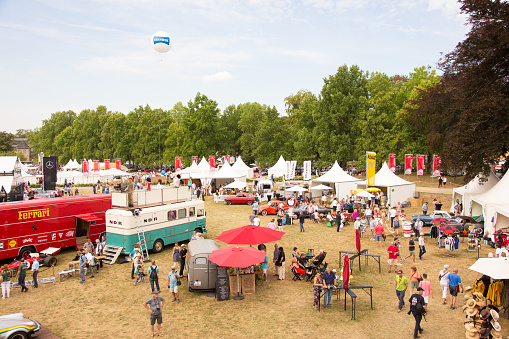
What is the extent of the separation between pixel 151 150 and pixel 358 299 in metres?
63.4

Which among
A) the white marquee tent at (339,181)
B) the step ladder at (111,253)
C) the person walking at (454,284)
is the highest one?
the white marquee tent at (339,181)

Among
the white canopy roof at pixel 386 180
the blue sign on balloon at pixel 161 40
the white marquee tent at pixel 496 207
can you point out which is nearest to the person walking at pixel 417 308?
the white marquee tent at pixel 496 207

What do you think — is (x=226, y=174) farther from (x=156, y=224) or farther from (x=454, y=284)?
(x=454, y=284)

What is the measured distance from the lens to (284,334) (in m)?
9.52

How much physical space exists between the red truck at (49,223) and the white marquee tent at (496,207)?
2005 cm

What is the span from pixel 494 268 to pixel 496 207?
11093 mm

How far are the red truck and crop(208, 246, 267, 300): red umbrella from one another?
29.0 ft

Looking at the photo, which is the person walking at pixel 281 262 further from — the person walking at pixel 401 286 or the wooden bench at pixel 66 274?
the wooden bench at pixel 66 274

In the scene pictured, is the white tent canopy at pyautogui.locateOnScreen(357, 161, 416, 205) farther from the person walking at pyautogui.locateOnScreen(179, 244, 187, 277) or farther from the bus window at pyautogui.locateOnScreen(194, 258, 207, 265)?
the bus window at pyautogui.locateOnScreen(194, 258, 207, 265)

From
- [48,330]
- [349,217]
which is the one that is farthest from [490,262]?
[349,217]

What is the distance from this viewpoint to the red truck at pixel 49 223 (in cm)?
1562

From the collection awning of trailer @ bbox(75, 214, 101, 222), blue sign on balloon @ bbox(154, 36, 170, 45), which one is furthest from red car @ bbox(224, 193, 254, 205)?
awning of trailer @ bbox(75, 214, 101, 222)

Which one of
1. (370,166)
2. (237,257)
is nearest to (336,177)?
(370,166)

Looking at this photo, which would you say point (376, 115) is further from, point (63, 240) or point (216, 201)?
point (63, 240)
